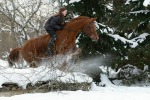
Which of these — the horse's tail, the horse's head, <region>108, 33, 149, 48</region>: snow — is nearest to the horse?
the horse's head

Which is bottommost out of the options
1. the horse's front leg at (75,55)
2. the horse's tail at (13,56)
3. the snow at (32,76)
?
the snow at (32,76)

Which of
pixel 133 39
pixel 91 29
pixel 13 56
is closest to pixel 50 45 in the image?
pixel 91 29

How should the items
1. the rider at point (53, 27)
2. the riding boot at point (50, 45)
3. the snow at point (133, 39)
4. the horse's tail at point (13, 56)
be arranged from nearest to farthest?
the rider at point (53, 27), the riding boot at point (50, 45), the horse's tail at point (13, 56), the snow at point (133, 39)

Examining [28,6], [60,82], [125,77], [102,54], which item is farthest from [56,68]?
[28,6]

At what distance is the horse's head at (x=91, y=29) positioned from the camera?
12.4 m

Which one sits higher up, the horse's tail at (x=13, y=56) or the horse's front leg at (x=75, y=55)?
the horse's tail at (x=13, y=56)

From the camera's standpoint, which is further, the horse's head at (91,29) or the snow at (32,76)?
the horse's head at (91,29)

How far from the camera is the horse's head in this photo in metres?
12.4

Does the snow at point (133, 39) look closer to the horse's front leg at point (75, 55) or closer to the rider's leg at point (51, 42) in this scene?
the horse's front leg at point (75, 55)

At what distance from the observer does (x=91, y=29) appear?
491 inches

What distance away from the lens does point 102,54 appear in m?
14.2

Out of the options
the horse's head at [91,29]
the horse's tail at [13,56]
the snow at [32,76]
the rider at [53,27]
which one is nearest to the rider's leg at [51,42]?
the rider at [53,27]

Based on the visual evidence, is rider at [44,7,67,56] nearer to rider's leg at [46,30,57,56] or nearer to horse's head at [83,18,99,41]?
rider's leg at [46,30,57,56]

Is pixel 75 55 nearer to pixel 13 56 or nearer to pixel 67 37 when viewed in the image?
pixel 67 37
